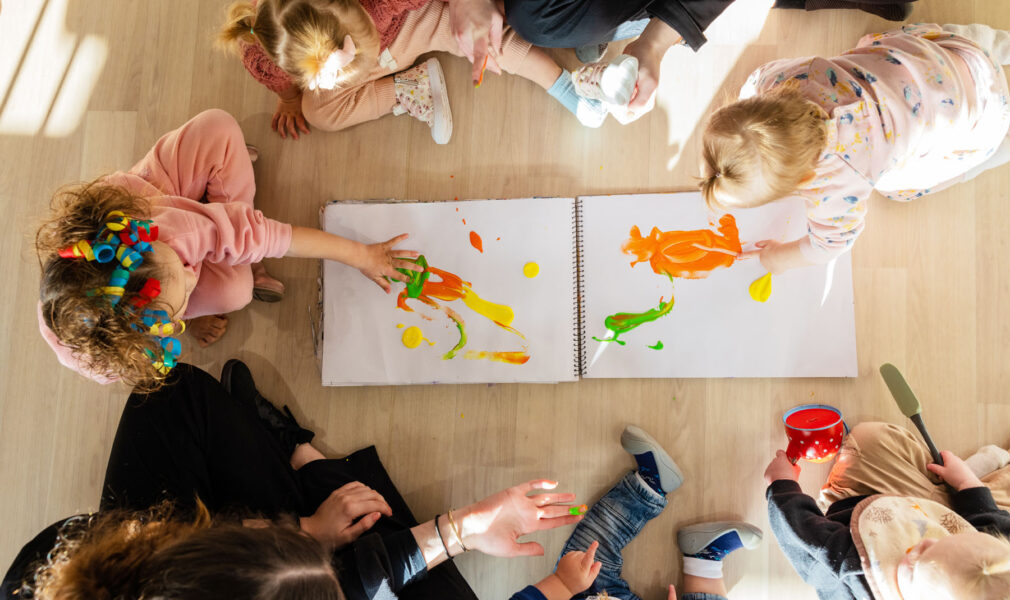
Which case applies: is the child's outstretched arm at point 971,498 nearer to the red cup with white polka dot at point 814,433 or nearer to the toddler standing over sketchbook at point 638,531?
the red cup with white polka dot at point 814,433

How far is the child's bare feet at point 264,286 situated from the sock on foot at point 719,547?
2.93 ft

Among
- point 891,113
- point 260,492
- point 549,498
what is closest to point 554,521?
point 549,498

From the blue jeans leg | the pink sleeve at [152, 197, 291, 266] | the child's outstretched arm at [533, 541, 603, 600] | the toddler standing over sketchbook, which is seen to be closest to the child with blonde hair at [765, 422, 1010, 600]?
the toddler standing over sketchbook

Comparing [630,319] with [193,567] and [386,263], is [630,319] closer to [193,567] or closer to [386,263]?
[386,263]

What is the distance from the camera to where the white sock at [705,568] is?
108 centimetres

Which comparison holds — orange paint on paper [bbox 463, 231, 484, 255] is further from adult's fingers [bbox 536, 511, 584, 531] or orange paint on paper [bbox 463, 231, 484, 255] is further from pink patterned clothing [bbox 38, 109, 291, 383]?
adult's fingers [bbox 536, 511, 584, 531]

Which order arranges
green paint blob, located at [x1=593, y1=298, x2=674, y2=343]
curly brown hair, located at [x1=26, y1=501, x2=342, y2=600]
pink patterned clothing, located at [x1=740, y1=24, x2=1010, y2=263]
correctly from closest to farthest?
curly brown hair, located at [x1=26, y1=501, x2=342, y2=600] < pink patterned clothing, located at [x1=740, y1=24, x2=1010, y2=263] < green paint blob, located at [x1=593, y1=298, x2=674, y2=343]

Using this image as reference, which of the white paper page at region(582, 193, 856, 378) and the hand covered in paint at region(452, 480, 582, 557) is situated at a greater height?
the white paper page at region(582, 193, 856, 378)

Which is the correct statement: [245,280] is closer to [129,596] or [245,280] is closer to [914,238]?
[129,596]

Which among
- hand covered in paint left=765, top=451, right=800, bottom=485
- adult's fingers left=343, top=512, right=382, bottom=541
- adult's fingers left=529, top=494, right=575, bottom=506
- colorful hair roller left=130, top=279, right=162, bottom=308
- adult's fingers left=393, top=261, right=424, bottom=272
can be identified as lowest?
adult's fingers left=343, top=512, right=382, bottom=541

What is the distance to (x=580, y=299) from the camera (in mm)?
1141

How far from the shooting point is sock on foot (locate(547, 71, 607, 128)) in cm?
115

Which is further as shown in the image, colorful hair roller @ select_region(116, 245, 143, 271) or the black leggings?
the black leggings

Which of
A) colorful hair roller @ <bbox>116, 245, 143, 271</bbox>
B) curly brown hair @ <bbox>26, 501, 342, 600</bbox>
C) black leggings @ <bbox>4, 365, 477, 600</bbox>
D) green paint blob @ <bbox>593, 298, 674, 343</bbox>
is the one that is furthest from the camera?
green paint blob @ <bbox>593, 298, 674, 343</bbox>
